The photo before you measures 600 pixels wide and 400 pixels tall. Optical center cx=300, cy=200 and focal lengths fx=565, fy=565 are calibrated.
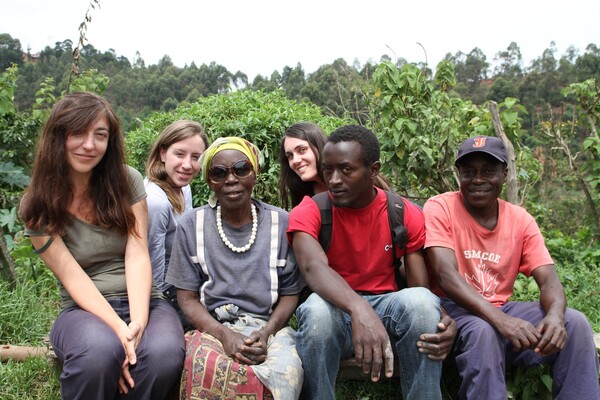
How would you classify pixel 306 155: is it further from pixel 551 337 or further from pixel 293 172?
pixel 551 337

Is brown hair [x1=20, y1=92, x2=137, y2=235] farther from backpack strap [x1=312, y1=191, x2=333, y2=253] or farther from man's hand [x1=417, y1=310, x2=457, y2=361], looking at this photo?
man's hand [x1=417, y1=310, x2=457, y2=361]

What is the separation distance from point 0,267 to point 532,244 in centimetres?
398

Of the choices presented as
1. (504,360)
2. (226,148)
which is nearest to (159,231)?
(226,148)

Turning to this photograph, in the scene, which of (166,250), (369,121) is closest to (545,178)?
(369,121)

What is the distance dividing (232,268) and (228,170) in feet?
1.69

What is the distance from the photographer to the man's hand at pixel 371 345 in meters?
2.56

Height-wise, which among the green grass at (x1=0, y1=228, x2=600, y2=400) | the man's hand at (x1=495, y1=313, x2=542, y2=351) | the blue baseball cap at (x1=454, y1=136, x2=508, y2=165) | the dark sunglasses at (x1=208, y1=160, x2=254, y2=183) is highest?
the blue baseball cap at (x1=454, y1=136, x2=508, y2=165)

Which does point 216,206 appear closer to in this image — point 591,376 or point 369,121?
point 591,376

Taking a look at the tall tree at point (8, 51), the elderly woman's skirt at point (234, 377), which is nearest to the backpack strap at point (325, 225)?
the elderly woman's skirt at point (234, 377)

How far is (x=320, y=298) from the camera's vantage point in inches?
108

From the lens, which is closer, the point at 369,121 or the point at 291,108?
the point at 291,108

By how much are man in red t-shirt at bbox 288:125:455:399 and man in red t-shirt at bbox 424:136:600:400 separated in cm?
14

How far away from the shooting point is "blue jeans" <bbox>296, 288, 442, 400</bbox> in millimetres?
2645

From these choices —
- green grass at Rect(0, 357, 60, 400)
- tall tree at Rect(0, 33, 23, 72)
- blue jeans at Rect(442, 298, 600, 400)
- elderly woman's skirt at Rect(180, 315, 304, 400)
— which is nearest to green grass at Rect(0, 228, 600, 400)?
green grass at Rect(0, 357, 60, 400)
